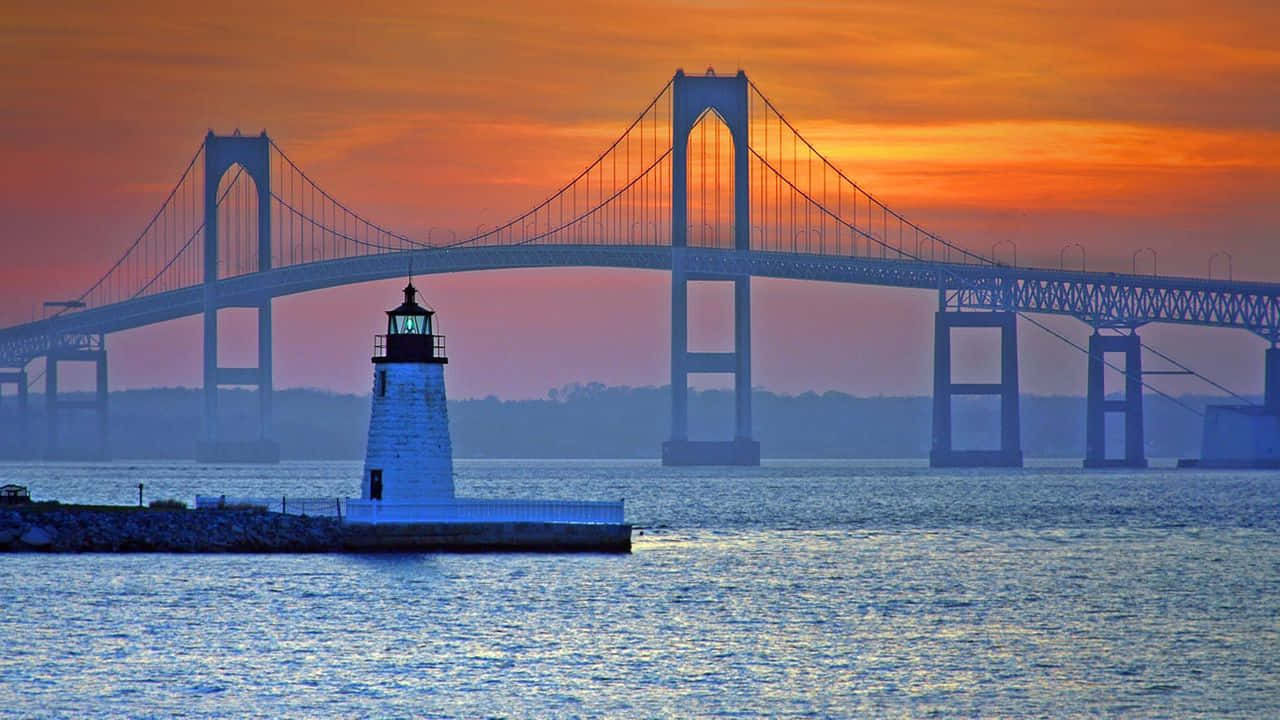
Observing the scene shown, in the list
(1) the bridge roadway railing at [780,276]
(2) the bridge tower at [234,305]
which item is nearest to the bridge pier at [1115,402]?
(1) the bridge roadway railing at [780,276]

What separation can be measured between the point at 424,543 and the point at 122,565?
4.26 m

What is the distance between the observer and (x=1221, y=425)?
298ft

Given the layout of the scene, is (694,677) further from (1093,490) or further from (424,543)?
(1093,490)

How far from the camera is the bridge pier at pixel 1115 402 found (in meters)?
85.2

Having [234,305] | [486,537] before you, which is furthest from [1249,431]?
[486,537]

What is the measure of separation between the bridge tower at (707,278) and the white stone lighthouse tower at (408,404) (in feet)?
163

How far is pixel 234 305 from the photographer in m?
89.7

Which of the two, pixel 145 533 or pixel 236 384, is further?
pixel 236 384

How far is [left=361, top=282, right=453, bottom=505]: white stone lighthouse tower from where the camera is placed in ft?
93.6

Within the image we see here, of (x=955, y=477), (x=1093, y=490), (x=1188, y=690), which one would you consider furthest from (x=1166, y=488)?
(x=1188, y=690)

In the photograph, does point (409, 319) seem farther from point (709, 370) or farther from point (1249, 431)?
point (1249, 431)

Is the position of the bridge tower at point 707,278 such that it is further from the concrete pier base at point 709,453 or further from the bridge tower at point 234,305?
the bridge tower at point 234,305

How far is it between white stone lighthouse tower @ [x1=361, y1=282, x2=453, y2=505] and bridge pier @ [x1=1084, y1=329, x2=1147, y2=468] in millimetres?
59847

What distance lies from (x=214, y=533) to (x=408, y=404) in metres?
4.77
